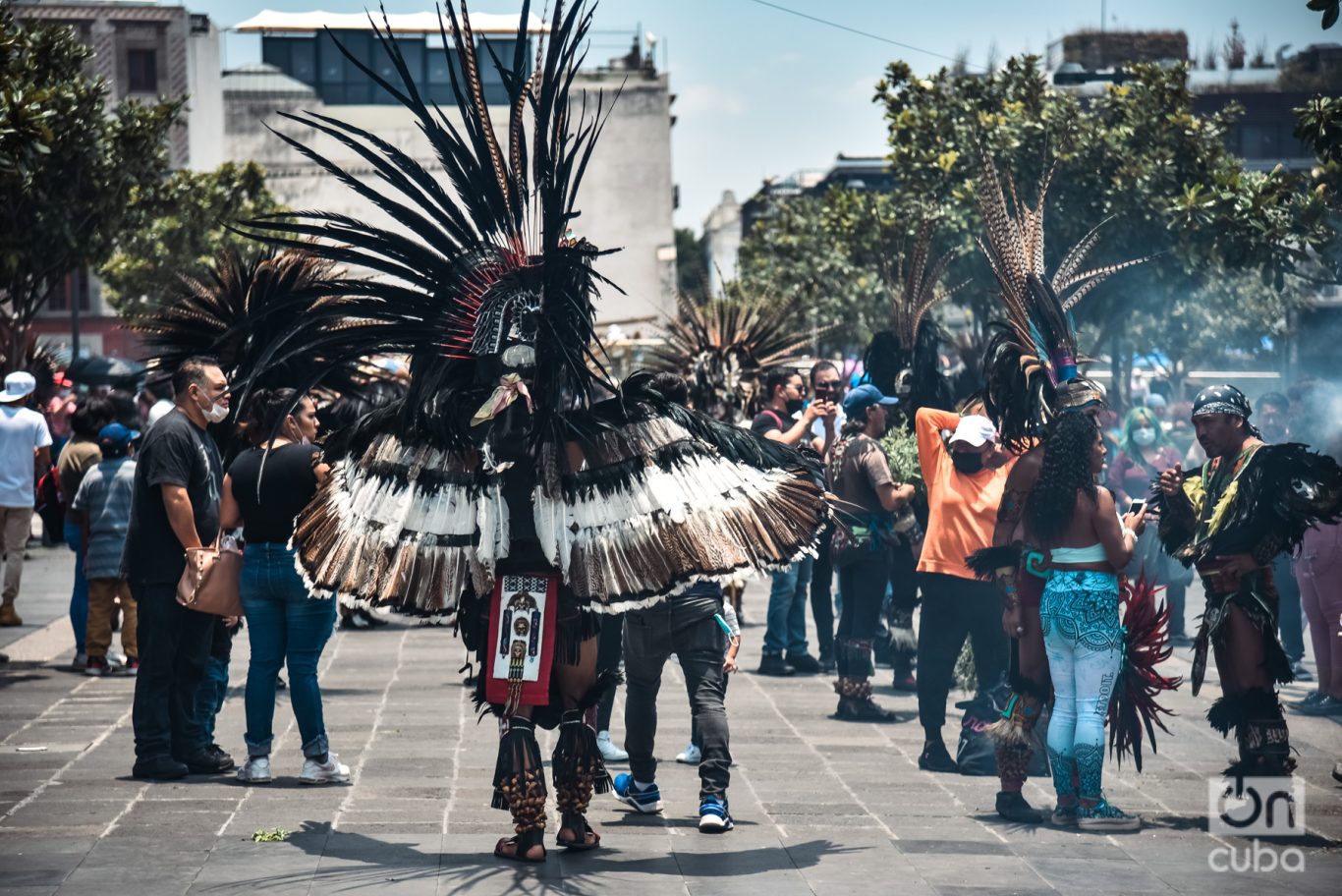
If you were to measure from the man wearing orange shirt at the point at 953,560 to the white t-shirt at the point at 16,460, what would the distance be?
742 centimetres

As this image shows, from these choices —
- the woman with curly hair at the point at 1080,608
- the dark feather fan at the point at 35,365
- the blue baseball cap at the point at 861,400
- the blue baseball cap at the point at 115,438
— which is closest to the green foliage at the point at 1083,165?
the blue baseball cap at the point at 861,400

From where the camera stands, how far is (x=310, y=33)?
5441 centimetres

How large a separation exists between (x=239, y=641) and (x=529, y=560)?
24.0 feet

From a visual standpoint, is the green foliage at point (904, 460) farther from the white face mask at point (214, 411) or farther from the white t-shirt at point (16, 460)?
the white t-shirt at point (16, 460)

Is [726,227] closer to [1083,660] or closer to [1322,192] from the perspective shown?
[1322,192]

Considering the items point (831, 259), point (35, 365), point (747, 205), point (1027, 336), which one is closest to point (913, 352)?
point (1027, 336)

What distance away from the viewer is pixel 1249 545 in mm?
7375

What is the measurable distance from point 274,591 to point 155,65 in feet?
167

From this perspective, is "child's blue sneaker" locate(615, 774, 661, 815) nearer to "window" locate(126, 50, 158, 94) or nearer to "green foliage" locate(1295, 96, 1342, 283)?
"green foliage" locate(1295, 96, 1342, 283)

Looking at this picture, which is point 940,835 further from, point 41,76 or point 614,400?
point 41,76

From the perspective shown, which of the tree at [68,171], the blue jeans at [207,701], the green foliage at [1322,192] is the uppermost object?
the tree at [68,171]

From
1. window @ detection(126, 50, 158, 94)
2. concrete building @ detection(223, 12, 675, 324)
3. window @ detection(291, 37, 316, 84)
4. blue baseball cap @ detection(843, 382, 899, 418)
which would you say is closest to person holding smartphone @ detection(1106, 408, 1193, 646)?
blue baseball cap @ detection(843, 382, 899, 418)

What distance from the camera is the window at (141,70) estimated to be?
54188 mm

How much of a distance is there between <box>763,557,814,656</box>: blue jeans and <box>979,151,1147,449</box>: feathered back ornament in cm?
367
